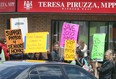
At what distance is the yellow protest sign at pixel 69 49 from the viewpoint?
11.1 metres

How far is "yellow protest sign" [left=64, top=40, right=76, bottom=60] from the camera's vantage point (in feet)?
36.3

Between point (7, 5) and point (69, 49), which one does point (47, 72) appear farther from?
point (7, 5)

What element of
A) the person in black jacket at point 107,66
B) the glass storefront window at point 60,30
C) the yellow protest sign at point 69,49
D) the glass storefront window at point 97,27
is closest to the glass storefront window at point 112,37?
the glass storefront window at point 97,27

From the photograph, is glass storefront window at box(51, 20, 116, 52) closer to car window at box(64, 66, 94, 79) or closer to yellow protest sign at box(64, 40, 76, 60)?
yellow protest sign at box(64, 40, 76, 60)

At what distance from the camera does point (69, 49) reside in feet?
36.8

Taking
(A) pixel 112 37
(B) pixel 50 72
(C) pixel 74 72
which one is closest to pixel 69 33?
(C) pixel 74 72

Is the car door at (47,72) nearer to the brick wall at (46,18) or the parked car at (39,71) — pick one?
the parked car at (39,71)

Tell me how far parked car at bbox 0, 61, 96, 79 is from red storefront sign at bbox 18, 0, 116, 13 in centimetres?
795

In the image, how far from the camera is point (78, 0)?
608 inches

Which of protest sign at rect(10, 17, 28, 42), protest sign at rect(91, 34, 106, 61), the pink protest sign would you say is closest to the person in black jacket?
protest sign at rect(91, 34, 106, 61)

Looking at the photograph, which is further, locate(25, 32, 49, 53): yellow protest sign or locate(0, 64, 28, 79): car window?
locate(25, 32, 49, 53): yellow protest sign

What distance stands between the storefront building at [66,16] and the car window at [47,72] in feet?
27.3

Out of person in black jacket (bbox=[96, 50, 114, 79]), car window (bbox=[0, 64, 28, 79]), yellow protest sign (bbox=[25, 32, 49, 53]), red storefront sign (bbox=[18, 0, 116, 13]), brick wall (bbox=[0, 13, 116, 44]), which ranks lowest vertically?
person in black jacket (bbox=[96, 50, 114, 79])

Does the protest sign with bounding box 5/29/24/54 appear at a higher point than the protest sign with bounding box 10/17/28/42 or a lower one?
lower
